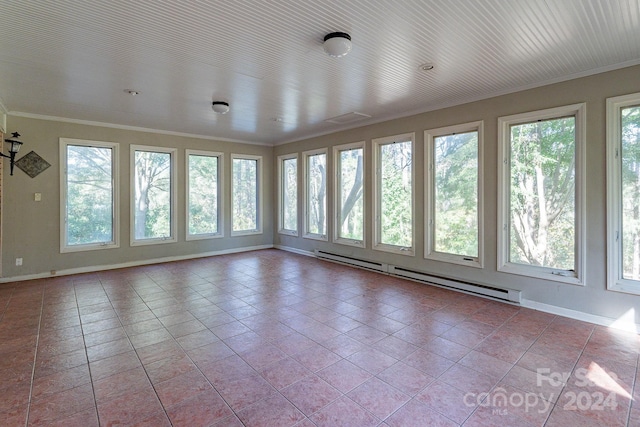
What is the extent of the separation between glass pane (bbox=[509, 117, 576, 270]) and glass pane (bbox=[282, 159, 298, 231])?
4887 millimetres

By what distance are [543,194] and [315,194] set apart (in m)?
4.51

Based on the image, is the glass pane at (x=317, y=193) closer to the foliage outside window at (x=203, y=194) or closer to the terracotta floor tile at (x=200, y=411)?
the foliage outside window at (x=203, y=194)

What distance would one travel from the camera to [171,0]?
7.47ft

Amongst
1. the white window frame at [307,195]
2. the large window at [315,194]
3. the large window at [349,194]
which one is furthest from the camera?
the large window at [315,194]

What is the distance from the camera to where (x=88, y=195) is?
5984 mm

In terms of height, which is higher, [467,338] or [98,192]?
[98,192]

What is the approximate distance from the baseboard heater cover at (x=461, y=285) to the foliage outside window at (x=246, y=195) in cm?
405

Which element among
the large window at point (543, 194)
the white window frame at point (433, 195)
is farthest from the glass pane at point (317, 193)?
the large window at point (543, 194)

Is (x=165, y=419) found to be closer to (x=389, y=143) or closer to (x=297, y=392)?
(x=297, y=392)

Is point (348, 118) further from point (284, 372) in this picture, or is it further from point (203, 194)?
point (284, 372)

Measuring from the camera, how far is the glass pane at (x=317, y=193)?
7.20 metres

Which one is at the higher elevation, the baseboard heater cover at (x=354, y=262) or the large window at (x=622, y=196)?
the large window at (x=622, y=196)

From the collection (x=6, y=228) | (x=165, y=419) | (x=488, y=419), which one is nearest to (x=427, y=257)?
(x=488, y=419)

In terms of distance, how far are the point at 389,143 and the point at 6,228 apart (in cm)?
658
